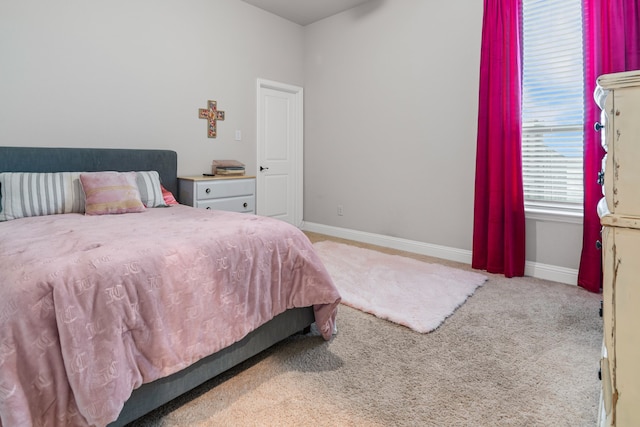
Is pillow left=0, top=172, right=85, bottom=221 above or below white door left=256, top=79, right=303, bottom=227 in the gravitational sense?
below

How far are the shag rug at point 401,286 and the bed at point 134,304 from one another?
0.57m

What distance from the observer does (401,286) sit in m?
2.88

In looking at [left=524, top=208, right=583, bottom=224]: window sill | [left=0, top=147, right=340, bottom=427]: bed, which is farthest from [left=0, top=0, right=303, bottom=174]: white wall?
[left=524, top=208, right=583, bottom=224]: window sill

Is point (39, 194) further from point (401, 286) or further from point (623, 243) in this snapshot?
point (623, 243)

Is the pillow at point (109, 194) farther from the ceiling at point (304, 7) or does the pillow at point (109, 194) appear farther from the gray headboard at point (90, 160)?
the ceiling at point (304, 7)

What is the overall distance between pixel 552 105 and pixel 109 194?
356 centimetres

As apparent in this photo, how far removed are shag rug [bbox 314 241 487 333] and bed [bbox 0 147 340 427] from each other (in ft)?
1.88

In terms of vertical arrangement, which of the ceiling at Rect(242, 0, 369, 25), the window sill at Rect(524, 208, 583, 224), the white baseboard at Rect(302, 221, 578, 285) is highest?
the ceiling at Rect(242, 0, 369, 25)

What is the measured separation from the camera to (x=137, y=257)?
1.36 metres

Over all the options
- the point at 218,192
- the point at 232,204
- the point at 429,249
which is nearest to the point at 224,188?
the point at 218,192

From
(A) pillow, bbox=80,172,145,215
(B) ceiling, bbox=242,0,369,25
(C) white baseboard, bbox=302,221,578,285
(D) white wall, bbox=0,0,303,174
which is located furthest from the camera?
(B) ceiling, bbox=242,0,369,25

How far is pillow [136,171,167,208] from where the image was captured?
2869mm

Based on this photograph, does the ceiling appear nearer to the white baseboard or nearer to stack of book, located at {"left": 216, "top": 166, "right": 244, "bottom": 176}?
stack of book, located at {"left": 216, "top": 166, "right": 244, "bottom": 176}

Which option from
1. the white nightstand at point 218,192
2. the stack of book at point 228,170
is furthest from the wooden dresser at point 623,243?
the stack of book at point 228,170
